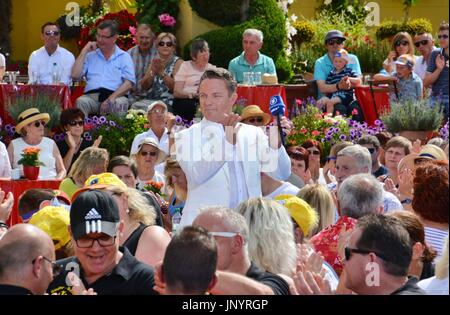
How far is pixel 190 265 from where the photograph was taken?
4.22 metres

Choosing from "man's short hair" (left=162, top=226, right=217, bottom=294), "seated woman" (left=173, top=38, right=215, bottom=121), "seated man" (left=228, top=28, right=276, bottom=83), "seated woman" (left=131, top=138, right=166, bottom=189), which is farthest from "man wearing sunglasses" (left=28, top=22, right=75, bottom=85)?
"man's short hair" (left=162, top=226, right=217, bottom=294)

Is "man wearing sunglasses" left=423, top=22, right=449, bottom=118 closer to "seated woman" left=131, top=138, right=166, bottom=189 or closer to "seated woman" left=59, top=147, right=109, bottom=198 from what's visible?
"seated woman" left=131, top=138, right=166, bottom=189

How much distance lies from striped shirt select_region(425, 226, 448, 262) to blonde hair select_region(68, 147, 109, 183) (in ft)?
12.3

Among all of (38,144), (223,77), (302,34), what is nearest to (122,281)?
(223,77)

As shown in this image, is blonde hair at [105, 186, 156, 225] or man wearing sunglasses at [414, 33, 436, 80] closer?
blonde hair at [105, 186, 156, 225]

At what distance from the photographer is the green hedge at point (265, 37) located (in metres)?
15.1

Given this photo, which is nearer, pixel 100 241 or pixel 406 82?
pixel 100 241

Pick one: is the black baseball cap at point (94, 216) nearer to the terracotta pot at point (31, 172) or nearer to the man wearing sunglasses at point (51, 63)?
the terracotta pot at point (31, 172)

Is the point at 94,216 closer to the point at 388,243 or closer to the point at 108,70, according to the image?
the point at 388,243

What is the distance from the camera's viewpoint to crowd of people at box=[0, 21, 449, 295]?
16.0ft

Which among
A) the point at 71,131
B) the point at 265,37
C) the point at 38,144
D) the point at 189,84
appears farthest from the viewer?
the point at 265,37

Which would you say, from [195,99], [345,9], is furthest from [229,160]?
[345,9]

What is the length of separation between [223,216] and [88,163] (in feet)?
13.9

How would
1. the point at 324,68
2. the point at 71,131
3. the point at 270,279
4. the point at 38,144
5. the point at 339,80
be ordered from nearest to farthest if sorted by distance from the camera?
the point at 270,279 < the point at 38,144 < the point at 71,131 < the point at 339,80 < the point at 324,68
